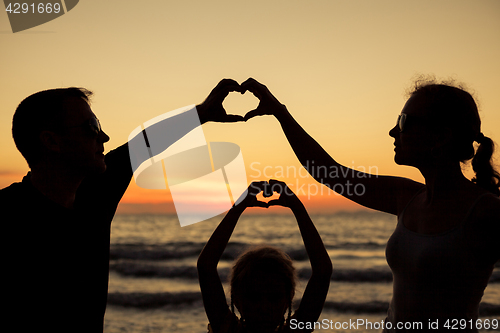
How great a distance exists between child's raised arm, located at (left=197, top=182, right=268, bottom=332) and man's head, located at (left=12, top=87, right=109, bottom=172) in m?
0.89

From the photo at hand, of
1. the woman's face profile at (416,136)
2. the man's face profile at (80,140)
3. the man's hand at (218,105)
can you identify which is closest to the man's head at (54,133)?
the man's face profile at (80,140)

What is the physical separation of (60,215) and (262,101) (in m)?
1.54

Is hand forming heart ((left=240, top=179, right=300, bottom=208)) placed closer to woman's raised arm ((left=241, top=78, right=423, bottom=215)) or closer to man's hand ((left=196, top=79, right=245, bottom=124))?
woman's raised arm ((left=241, top=78, right=423, bottom=215))

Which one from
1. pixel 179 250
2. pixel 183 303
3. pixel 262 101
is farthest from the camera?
pixel 179 250

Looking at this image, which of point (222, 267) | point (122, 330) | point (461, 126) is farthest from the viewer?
point (222, 267)

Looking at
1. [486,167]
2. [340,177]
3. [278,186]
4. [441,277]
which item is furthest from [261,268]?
[486,167]

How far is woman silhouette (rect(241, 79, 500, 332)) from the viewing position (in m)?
1.88

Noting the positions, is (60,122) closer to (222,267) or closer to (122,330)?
(122,330)

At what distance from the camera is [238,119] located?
2859mm

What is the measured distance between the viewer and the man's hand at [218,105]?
2834 millimetres

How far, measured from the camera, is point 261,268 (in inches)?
94.9

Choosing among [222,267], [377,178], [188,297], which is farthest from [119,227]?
A: [377,178]

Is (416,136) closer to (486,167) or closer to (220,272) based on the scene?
(486,167)

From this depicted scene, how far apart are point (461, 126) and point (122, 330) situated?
765 centimetres
